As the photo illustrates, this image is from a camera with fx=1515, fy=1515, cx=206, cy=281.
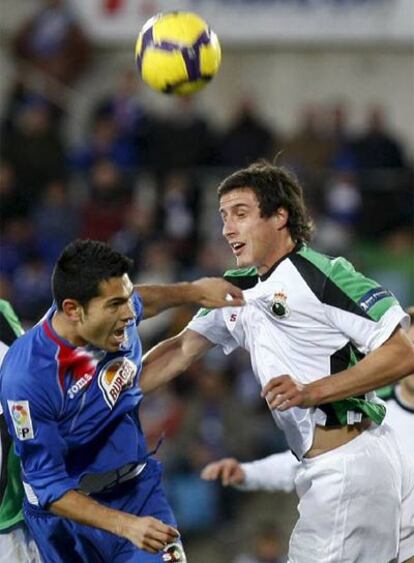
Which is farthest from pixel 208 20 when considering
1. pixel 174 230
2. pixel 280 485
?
pixel 280 485

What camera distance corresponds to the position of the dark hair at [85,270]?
19.3 ft

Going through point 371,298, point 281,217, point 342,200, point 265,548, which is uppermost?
point 281,217

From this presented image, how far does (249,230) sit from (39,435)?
48.0 inches

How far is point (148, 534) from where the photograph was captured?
5562 mm

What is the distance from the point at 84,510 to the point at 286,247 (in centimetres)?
141

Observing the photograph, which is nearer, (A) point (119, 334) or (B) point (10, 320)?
(A) point (119, 334)

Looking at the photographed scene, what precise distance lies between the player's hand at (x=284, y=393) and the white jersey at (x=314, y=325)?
40cm

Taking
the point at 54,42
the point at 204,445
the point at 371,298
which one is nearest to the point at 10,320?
the point at 371,298

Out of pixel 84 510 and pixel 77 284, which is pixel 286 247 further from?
pixel 84 510

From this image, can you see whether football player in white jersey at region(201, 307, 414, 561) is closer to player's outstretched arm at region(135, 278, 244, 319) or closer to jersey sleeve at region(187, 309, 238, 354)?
jersey sleeve at region(187, 309, 238, 354)

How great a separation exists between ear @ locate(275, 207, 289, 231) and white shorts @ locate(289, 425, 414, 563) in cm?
93

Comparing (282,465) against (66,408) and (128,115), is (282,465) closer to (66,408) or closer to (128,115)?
(66,408)

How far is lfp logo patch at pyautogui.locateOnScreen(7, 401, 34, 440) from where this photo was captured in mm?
5852

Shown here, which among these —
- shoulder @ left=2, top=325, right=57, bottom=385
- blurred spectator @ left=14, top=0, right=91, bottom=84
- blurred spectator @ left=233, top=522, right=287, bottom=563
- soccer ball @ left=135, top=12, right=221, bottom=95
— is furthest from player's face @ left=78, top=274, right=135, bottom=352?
blurred spectator @ left=14, top=0, right=91, bottom=84
